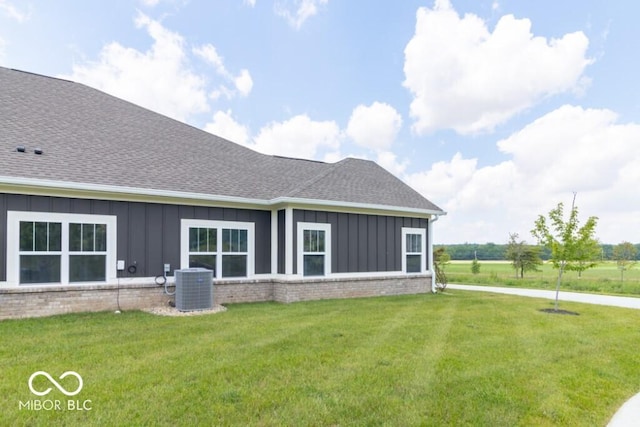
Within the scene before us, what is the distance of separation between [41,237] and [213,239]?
3.78 meters

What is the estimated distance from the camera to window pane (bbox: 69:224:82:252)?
854 centimetres

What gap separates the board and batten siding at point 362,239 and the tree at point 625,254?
18.1 metres

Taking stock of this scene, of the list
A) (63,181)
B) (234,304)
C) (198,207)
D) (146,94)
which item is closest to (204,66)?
(146,94)

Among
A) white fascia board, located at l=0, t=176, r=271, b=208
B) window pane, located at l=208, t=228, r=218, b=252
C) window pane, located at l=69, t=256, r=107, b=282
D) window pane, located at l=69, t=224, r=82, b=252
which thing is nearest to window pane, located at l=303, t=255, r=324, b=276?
white fascia board, located at l=0, t=176, r=271, b=208

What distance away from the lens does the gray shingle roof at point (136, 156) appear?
29.4ft

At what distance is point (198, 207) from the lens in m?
10.2

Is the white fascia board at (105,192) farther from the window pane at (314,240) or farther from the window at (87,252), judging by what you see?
the window pane at (314,240)

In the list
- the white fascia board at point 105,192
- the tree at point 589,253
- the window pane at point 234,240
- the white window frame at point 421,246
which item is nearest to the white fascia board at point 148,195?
the white fascia board at point 105,192

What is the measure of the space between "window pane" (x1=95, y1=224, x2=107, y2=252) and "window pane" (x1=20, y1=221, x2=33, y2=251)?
1208mm

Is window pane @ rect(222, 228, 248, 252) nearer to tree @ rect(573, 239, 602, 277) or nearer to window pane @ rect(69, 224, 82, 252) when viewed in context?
window pane @ rect(69, 224, 82, 252)

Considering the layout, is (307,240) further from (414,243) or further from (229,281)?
(414,243)

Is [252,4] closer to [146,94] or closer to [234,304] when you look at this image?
[146,94]

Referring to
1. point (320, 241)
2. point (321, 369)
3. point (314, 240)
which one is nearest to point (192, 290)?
point (314, 240)

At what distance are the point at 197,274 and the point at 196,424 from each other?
625 cm
